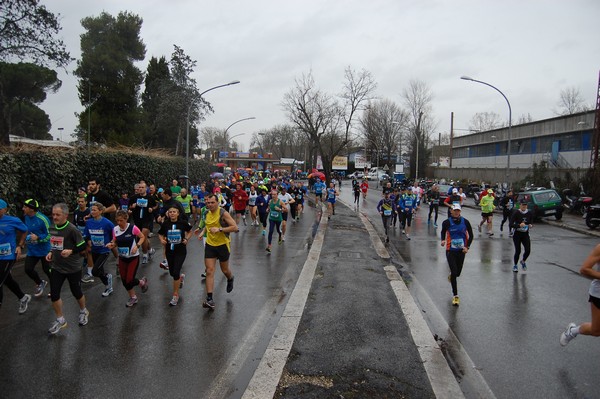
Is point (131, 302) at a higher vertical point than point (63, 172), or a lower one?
lower

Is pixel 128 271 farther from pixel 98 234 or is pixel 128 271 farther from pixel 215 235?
pixel 215 235

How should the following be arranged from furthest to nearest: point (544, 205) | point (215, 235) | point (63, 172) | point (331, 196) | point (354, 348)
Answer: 1. point (544, 205)
2. point (331, 196)
3. point (63, 172)
4. point (215, 235)
5. point (354, 348)

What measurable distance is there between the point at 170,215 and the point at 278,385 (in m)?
3.47

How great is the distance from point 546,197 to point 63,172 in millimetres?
21338

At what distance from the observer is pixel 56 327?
5348mm

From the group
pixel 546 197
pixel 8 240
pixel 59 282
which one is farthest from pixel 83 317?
pixel 546 197

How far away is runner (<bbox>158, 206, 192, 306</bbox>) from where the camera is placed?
654 centimetres

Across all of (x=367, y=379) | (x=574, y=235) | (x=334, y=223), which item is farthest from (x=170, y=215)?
(x=574, y=235)

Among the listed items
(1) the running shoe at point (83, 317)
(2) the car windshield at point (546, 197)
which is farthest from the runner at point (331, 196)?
(1) the running shoe at point (83, 317)

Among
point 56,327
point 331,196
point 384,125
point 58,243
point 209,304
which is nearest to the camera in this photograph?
point 56,327

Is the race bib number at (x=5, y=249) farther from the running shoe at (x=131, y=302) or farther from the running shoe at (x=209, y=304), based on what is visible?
the running shoe at (x=209, y=304)

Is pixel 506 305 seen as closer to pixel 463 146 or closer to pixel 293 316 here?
pixel 293 316

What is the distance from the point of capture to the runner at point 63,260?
5435mm

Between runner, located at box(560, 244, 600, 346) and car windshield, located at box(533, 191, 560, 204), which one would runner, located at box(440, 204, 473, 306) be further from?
car windshield, located at box(533, 191, 560, 204)
